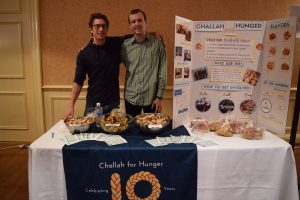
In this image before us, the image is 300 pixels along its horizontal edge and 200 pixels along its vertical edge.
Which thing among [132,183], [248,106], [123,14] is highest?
[123,14]

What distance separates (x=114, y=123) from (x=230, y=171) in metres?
0.81

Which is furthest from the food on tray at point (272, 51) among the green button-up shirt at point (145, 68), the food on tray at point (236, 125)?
the green button-up shirt at point (145, 68)

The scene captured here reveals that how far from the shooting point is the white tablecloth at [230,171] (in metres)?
1.61

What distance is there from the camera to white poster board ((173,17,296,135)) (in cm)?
191

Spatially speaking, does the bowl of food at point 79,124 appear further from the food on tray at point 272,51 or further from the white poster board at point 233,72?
the food on tray at point 272,51

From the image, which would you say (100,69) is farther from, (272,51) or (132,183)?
(272,51)

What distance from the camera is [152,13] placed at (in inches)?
128

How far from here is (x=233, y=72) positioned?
6.71 feet

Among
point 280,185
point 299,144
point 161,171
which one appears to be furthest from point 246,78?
point 299,144

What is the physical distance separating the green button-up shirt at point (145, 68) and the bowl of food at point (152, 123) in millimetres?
491

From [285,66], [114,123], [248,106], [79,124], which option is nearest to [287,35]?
[285,66]

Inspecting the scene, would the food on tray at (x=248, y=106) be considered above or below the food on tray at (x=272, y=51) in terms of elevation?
below

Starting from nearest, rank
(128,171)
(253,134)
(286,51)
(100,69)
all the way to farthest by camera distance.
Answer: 1. (128,171)
2. (253,134)
3. (286,51)
4. (100,69)

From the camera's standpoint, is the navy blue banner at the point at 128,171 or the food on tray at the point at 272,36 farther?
the food on tray at the point at 272,36
